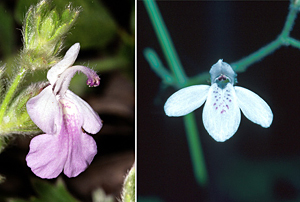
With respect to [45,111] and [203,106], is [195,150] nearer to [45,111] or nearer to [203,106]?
[203,106]

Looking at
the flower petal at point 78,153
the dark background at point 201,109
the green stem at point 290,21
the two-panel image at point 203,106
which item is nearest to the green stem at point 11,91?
the two-panel image at point 203,106

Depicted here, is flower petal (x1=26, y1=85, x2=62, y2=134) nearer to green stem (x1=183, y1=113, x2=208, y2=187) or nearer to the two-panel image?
the two-panel image

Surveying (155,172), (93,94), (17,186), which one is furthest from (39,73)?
(155,172)

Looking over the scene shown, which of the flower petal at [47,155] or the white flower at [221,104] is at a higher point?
the flower petal at [47,155]

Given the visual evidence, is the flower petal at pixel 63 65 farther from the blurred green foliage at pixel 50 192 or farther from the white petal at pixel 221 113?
the blurred green foliage at pixel 50 192

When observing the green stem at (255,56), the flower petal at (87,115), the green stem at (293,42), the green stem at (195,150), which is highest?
the flower petal at (87,115)

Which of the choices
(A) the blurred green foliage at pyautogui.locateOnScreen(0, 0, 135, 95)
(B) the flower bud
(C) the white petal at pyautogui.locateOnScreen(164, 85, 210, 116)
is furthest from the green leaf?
(C) the white petal at pyautogui.locateOnScreen(164, 85, 210, 116)
